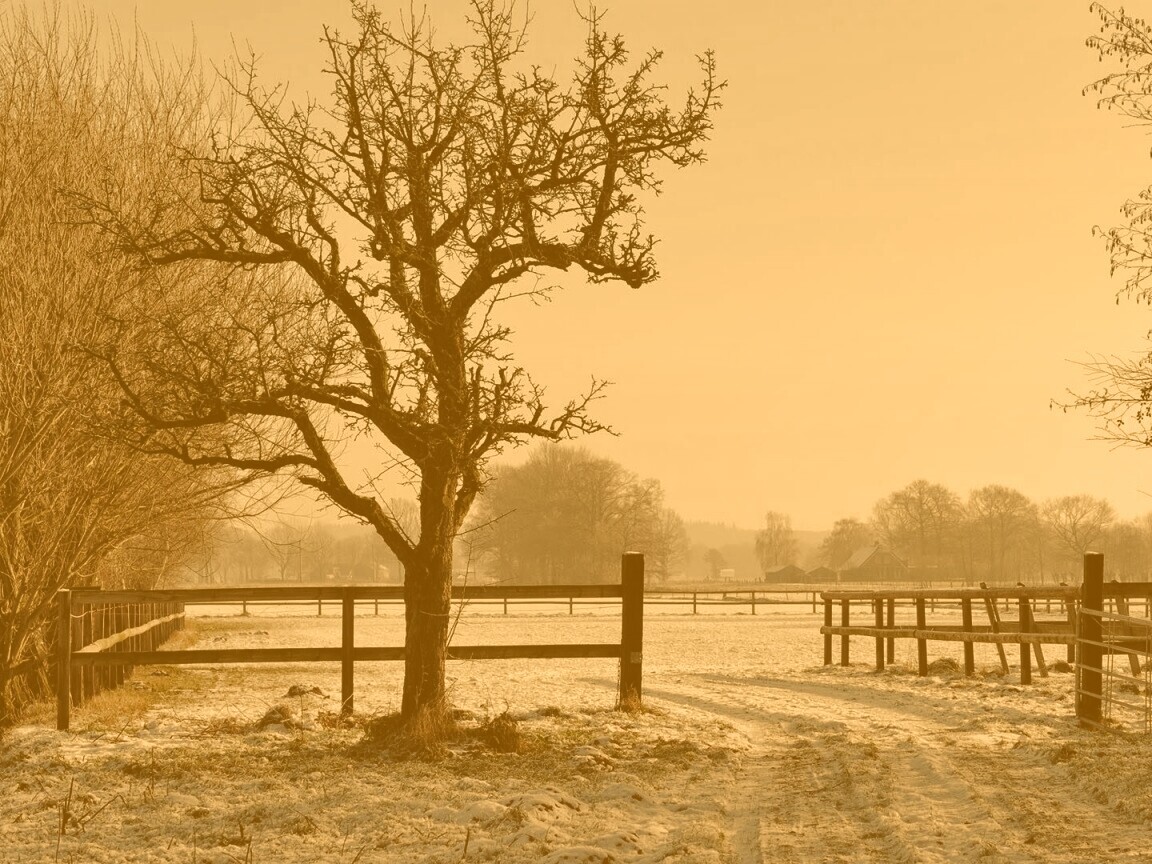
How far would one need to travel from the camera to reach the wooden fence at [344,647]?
39.1 ft

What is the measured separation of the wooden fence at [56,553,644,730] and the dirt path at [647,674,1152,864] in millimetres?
1754

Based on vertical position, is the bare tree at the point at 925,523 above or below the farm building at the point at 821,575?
above

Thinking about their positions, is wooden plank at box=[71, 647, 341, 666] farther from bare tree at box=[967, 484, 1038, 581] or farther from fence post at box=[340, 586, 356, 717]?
bare tree at box=[967, 484, 1038, 581]

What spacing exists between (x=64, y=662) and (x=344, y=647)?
2803 mm

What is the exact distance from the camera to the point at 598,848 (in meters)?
7.16

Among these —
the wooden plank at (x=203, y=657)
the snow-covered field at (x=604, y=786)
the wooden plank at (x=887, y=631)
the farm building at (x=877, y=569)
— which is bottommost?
the farm building at (x=877, y=569)

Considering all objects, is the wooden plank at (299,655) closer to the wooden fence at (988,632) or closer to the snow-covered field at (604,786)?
the snow-covered field at (604,786)

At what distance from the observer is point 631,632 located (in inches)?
509

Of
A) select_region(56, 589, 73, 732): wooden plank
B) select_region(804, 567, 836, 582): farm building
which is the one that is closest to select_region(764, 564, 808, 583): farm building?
select_region(804, 567, 836, 582): farm building

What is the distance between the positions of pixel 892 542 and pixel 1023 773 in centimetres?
13102

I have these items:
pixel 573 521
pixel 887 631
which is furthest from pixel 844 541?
pixel 887 631

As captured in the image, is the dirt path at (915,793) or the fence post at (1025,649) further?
the fence post at (1025,649)

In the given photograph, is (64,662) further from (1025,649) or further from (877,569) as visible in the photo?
(877,569)

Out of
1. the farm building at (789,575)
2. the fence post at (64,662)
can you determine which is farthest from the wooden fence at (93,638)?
the farm building at (789,575)
